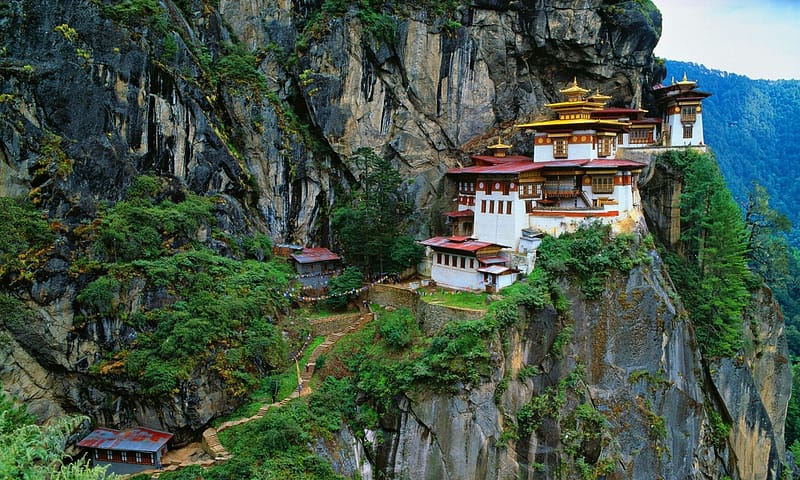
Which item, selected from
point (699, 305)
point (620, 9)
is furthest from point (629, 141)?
point (699, 305)

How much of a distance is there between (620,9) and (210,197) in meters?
26.7

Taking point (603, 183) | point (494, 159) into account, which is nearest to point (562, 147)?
point (603, 183)

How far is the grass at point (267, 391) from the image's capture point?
85.4ft

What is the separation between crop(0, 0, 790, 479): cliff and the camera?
2617cm

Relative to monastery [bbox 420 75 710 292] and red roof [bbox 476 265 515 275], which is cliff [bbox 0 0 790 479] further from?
monastery [bbox 420 75 710 292]

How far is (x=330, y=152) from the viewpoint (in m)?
38.6

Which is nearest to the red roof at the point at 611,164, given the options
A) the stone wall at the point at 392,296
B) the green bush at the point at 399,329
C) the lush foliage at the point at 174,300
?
the stone wall at the point at 392,296

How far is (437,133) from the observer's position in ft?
128

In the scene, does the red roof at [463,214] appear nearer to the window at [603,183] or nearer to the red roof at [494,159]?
the red roof at [494,159]

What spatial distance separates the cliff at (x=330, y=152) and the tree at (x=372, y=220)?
1.55 metres

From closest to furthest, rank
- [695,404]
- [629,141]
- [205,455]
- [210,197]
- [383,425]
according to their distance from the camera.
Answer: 1. [205,455]
2. [383,425]
3. [695,404]
4. [210,197]
5. [629,141]

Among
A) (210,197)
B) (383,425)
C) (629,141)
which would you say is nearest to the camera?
(383,425)

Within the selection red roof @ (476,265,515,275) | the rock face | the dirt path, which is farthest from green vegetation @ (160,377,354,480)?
red roof @ (476,265,515,275)

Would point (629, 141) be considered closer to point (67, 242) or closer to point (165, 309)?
point (165, 309)
